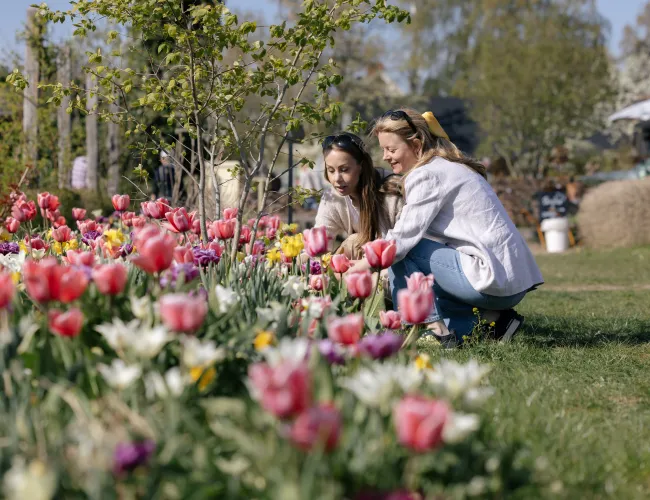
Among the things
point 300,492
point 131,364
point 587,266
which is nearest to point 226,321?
point 131,364

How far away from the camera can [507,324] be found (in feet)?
15.6

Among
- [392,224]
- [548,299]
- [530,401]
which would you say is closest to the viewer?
[530,401]

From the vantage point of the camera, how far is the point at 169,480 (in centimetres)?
172

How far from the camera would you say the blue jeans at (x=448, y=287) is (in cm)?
446

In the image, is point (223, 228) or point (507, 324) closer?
point (223, 228)

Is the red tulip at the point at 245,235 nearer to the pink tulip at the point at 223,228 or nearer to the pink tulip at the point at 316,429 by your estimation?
the pink tulip at the point at 223,228

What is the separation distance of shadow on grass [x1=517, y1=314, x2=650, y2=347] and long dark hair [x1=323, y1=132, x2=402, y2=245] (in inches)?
39.8

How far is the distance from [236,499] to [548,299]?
6.29m

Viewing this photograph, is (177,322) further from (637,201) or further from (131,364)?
(637,201)

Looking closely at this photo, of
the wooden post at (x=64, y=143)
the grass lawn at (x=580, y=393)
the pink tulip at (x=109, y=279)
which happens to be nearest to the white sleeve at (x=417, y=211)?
the grass lawn at (x=580, y=393)

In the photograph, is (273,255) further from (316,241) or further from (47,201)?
(47,201)

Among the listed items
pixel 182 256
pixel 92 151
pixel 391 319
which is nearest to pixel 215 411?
pixel 391 319

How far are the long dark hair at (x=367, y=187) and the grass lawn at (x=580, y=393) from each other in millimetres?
915

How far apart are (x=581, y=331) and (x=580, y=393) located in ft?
6.04
